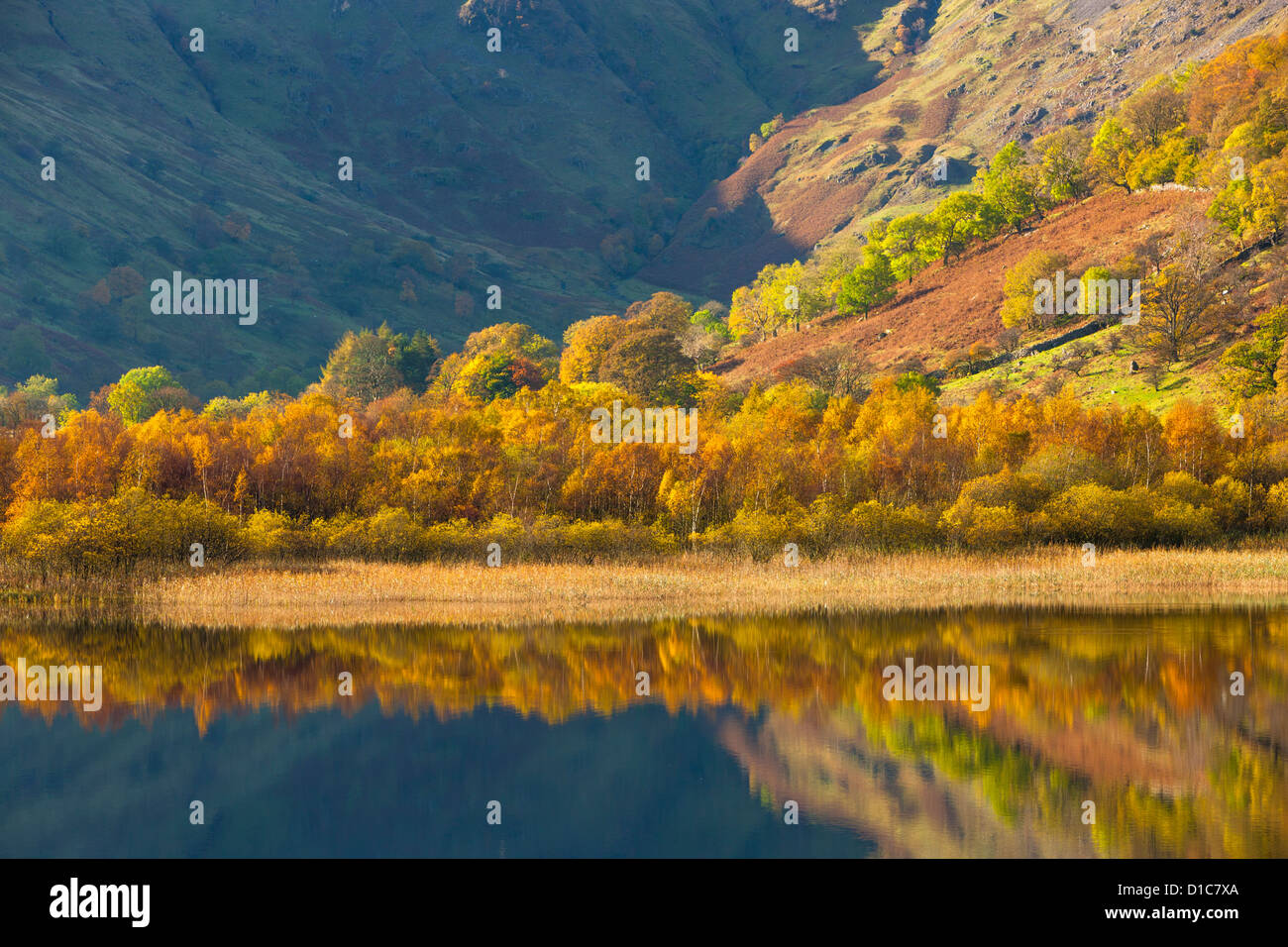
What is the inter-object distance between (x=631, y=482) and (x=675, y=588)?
1490cm

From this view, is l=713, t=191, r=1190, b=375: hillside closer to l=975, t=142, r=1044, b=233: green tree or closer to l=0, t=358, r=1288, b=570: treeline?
l=975, t=142, r=1044, b=233: green tree

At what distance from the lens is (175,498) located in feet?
178

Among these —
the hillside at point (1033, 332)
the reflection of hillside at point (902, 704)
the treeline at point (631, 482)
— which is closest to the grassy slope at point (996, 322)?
the hillside at point (1033, 332)

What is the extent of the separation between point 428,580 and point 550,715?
19670mm

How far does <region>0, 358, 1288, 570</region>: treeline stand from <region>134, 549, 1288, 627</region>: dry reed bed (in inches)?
127

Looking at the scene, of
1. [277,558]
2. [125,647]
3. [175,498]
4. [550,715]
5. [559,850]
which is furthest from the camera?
[175,498]

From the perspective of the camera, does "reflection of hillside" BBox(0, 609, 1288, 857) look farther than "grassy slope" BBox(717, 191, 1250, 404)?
No

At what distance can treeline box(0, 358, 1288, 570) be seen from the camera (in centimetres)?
5119

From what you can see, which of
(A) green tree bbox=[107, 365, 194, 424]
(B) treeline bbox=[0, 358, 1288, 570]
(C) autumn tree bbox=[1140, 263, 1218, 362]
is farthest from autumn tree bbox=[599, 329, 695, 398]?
(A) green tree bbox=[107, 365, 194, 424]

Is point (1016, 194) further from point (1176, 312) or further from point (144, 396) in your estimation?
point (144, 396)

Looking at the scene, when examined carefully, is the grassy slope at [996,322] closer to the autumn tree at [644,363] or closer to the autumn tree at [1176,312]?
the autumn tree at [1176,312]

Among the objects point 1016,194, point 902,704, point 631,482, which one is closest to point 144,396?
point 631,482
